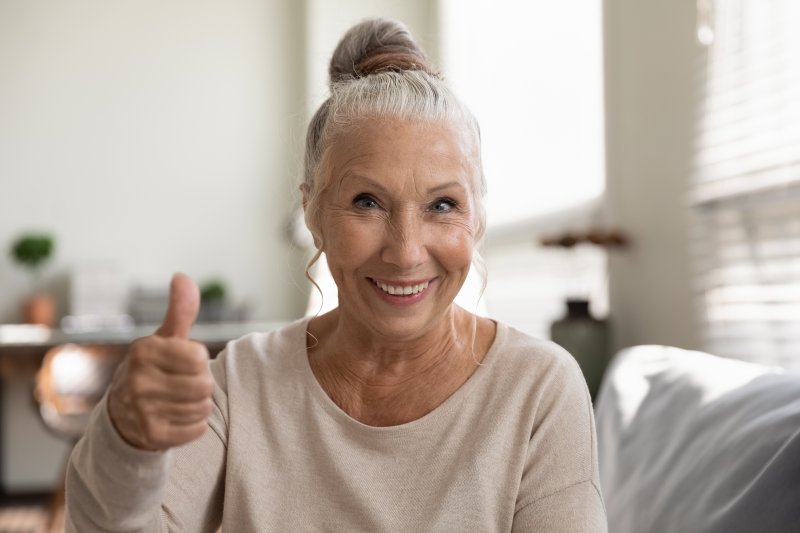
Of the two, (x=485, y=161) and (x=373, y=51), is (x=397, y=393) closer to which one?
(x=373, y=51)

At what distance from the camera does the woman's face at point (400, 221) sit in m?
1.33

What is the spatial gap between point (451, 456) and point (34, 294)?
4855 mm

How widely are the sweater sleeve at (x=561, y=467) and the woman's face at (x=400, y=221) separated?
20 centimetres

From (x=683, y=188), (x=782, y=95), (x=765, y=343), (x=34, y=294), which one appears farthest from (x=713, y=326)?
(x=34, y=294)

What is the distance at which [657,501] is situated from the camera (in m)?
1.31

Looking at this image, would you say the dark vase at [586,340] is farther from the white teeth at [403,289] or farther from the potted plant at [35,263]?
the potted plant at [35,263]

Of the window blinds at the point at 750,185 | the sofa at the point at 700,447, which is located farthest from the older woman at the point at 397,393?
the window blinds at the point at 750,185

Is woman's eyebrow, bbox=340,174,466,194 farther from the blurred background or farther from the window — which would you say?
the window

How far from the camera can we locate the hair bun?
4.83 feet

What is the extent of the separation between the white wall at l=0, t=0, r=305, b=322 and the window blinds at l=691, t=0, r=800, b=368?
3612mm

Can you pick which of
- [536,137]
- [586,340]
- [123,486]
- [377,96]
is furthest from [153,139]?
[123,486]

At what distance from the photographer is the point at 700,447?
129cm

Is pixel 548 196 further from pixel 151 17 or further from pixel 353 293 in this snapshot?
pixel 151 17

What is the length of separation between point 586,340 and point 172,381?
2115 millimetres
